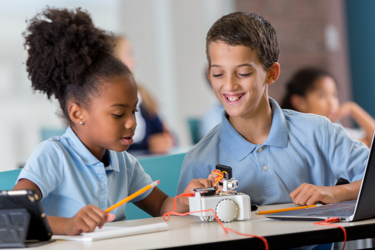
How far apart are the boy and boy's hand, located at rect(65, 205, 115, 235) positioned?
516 mm

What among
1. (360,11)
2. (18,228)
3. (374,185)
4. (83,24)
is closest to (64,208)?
(18,228)

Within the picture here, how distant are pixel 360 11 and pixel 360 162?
3807 millimetres

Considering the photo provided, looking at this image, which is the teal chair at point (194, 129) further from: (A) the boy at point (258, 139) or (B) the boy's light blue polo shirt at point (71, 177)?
(B) the boy's light blue polo shirt at point (71, 177)

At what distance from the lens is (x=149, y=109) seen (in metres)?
3.54

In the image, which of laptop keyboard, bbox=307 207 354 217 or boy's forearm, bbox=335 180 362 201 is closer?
laptop keyboard, bbox=307 207 354 217

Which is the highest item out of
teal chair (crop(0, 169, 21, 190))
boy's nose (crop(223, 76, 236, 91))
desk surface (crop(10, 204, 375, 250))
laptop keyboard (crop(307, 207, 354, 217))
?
boy's nose (crop(223, 76, 236, 91))

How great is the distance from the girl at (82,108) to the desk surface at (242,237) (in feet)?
0.88

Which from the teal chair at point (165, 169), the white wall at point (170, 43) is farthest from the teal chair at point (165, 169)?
the white wall at point (170, 43)

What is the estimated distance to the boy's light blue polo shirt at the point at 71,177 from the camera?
4.13 feet

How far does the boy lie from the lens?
1497 millimetres

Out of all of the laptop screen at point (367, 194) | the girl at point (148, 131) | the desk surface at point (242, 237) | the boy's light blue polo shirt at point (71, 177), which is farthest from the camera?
the girl at point (148, 131)

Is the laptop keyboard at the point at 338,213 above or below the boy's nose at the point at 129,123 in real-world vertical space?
below

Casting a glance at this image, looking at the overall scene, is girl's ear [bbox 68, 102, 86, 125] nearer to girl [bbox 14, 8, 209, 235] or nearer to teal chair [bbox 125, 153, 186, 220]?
girl [bbox 14, 8, 209, 235]

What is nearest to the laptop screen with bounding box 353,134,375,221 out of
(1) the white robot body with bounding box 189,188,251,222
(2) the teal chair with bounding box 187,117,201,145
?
(1) the white robot body with bounding box 189,188,251,222
